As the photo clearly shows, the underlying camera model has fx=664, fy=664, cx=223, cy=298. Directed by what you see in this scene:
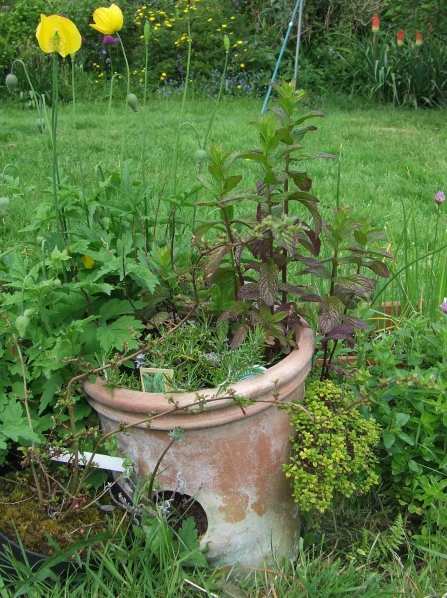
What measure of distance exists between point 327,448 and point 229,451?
24cm

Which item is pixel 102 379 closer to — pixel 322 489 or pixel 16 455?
pixel 16 455

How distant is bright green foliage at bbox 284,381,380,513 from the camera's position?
158 cm

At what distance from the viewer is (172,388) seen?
5.16 ft

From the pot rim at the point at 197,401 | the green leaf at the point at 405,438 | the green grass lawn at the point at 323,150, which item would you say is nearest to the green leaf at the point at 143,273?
the pot rim at the point at 197,401

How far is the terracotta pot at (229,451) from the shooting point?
60.2 inches

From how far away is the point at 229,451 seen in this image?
157 cm

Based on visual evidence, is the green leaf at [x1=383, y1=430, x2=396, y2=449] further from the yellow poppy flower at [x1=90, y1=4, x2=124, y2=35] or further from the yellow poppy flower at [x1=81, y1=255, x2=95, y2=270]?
the yellow poppy flower at [x1=90, y1=4, x2=124, y2=35]

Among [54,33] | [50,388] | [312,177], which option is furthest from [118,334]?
[312,177]

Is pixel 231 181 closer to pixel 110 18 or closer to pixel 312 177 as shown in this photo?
pixel 110 18

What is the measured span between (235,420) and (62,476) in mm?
534

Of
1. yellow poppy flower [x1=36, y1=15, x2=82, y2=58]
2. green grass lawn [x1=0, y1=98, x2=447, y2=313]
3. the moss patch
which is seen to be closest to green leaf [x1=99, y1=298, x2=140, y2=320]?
the moss patch

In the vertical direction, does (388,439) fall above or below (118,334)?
below

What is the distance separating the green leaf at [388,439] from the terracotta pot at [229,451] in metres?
0.25

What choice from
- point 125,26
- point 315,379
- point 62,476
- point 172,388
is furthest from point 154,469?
point 125,26
